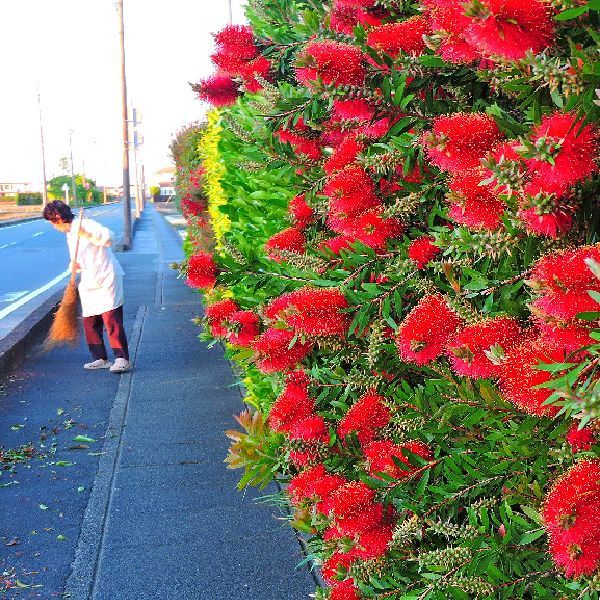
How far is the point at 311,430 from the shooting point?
8.21 feet

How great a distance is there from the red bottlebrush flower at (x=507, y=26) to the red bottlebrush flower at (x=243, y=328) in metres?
1.72

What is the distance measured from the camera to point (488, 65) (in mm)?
1678

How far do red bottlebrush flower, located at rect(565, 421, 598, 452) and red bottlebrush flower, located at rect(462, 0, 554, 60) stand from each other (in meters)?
0.71

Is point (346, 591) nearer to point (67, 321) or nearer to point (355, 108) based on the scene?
point (355, 108)

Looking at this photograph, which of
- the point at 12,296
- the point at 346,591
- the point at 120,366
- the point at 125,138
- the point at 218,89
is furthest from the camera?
the point at 125,138

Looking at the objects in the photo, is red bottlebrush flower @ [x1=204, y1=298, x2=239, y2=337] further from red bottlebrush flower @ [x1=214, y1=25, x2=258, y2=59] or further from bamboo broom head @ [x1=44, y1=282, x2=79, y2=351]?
bamboo broom head @ [x1=44, y1=282, x2=79, y2=351]

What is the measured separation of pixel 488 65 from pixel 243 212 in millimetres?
3814

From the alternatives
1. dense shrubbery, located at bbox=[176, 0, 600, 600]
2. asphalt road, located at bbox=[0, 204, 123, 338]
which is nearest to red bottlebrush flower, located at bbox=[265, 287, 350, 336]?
dense shrubbery, located at bbox=[176, 0, 600, 600]

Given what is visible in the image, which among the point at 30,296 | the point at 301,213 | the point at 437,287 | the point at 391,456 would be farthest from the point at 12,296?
the point at 437,287

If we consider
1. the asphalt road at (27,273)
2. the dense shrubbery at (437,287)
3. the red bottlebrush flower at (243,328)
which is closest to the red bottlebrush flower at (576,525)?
the dense shrubbery at (437,287)

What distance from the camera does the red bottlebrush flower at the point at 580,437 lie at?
1.47m

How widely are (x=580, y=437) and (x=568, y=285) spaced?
407 mm

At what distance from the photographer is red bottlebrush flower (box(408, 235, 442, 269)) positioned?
79.2 inches

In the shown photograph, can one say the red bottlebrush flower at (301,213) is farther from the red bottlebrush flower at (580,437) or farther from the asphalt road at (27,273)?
the asphalt road at (27,273)
